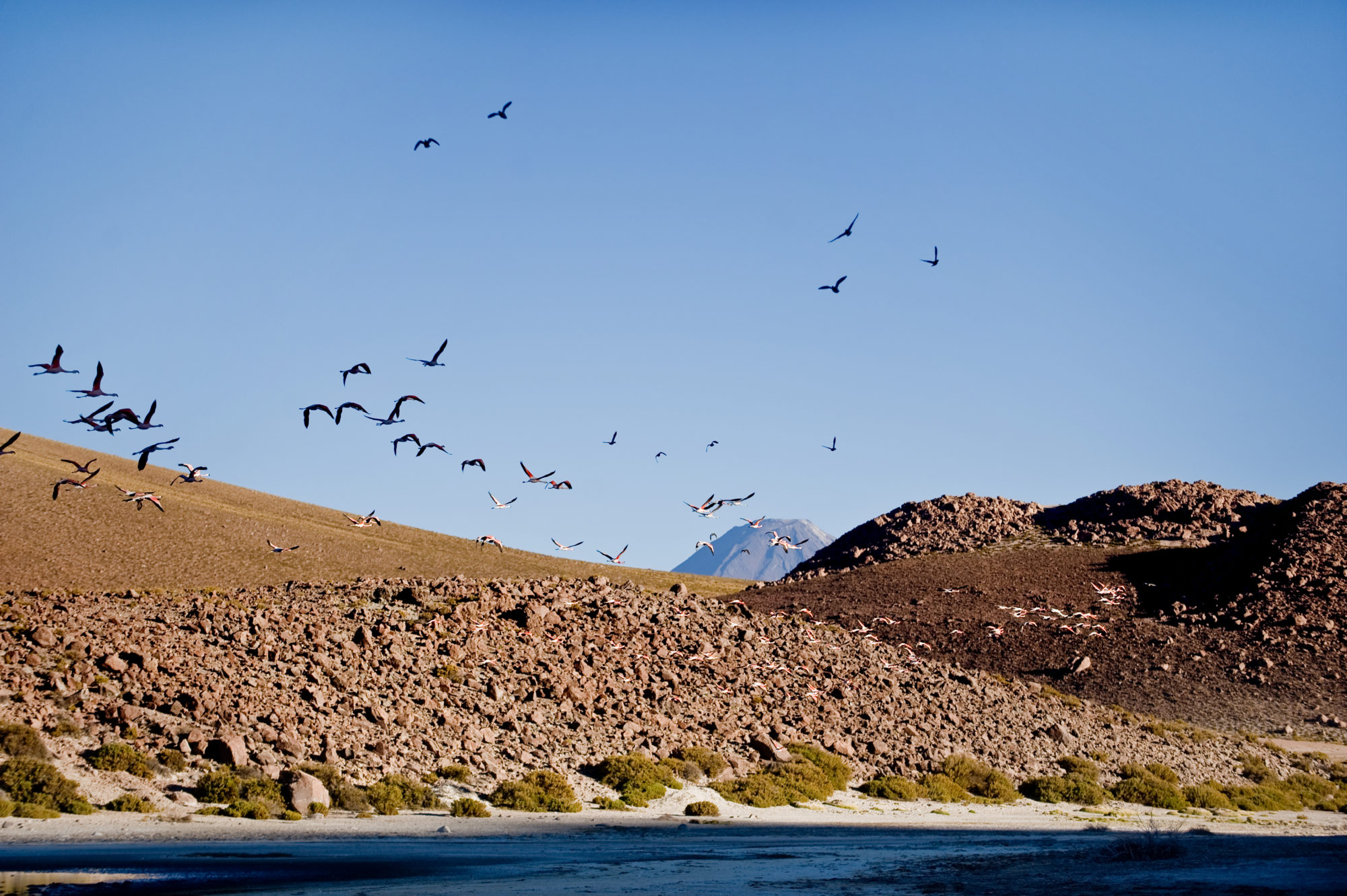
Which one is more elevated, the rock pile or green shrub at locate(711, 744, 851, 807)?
the rock pile

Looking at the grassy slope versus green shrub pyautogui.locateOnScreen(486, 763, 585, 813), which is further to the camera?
the grassy slope

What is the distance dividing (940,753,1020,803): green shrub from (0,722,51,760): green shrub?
23294 mm

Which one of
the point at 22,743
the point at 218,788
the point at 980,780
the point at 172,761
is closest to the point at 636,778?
the point at 218,788

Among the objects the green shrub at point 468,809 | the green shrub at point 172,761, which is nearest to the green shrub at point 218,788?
the green shrub at point 172,761

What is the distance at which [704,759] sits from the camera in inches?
1154

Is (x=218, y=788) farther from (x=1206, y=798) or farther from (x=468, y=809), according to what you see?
(x=1206, y=798)

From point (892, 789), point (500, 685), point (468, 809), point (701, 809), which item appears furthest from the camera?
point (892, 789)

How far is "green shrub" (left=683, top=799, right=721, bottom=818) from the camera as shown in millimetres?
26531

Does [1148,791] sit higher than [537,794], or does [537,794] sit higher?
[1148,791]

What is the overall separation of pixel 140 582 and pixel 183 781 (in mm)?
41639

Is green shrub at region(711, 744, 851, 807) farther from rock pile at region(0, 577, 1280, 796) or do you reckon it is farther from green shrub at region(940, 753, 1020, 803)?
green shrub at region(940, 753, 1020, 803)

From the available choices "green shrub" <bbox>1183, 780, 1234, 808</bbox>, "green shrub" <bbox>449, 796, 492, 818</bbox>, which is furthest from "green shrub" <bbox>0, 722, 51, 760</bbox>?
"green shrub" <bbox>1183, 780, 1234, 808</bbox>

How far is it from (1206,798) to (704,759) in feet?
55.6

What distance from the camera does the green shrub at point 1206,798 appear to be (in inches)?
1374
